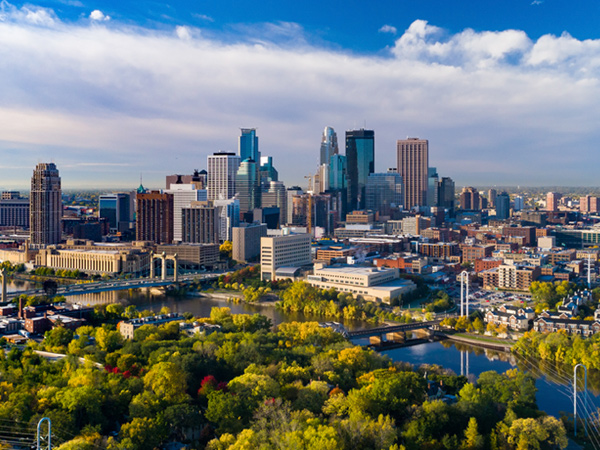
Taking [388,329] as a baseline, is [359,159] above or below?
above

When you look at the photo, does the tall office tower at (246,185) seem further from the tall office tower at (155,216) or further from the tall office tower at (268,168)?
the tall office tower at (268,168)

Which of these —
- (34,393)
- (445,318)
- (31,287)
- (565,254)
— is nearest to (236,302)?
(445,318)

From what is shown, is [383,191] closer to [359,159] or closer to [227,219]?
[359,159]

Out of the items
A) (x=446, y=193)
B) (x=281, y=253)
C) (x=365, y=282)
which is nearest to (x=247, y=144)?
(x=446, y=193)

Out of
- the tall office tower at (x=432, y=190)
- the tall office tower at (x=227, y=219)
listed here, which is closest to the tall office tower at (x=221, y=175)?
the tall office tower at (x=227, y=219)

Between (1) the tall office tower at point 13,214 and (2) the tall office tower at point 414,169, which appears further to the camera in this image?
(2) the tall office tower at point 414,169

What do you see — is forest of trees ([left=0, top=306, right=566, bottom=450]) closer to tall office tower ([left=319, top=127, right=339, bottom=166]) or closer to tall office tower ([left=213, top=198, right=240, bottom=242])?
tall office tower ([left=213, top=198, right=240, bottom=242])

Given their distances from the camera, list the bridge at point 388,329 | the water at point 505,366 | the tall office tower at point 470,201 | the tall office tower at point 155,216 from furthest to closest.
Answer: the tall office tower at point 470,201
the tall office tower at point 155,216
the bridge at point 388,329
the water at point 505,366
